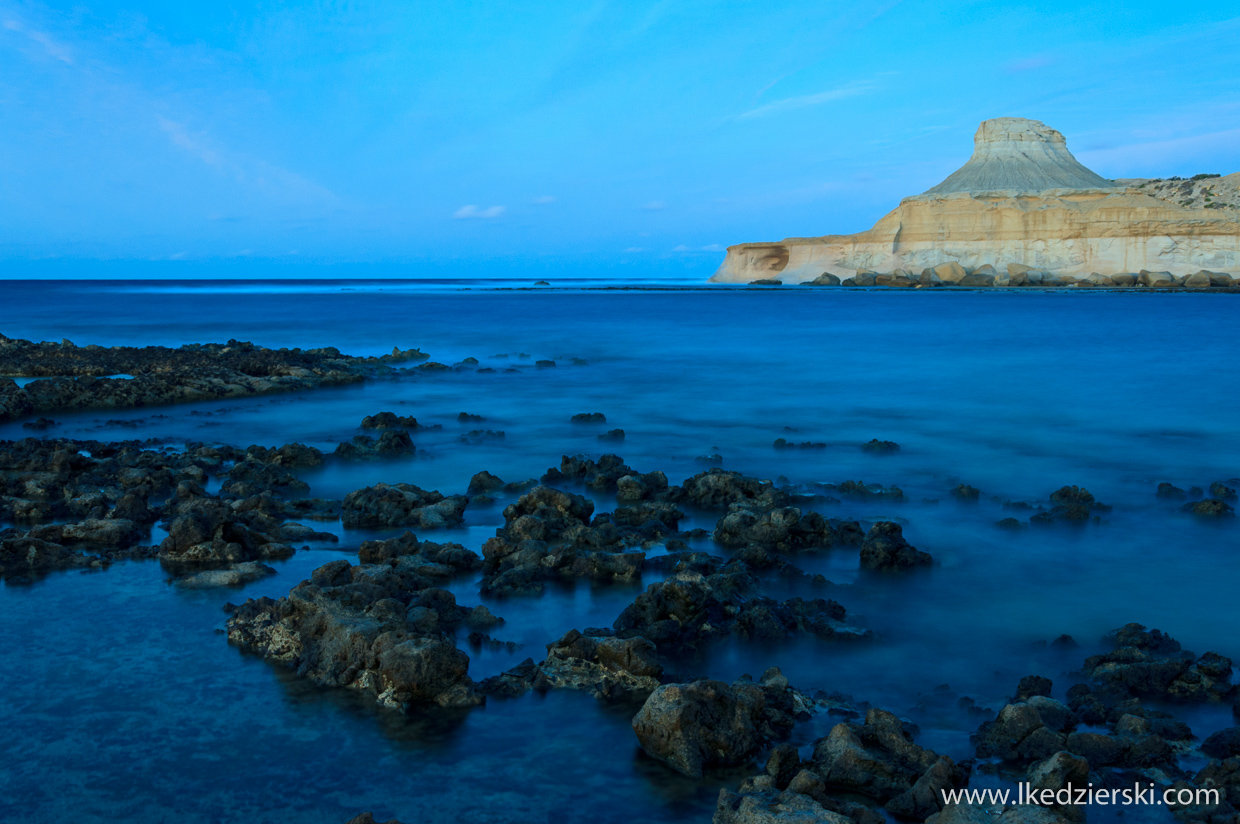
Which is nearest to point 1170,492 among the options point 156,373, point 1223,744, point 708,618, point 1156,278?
point 1223,744

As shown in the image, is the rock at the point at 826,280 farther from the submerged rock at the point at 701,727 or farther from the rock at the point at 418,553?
the submerged rock at the point at 701,727

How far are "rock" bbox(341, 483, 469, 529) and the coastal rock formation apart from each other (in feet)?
224

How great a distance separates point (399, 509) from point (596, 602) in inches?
108

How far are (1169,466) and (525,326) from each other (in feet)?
114

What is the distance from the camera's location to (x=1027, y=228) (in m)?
70.4

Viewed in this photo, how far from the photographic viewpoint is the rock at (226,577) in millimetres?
6863

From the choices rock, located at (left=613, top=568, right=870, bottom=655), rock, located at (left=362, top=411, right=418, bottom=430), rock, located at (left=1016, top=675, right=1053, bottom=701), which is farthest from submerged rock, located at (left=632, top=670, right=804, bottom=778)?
rock, located at (left=362, top=411, right=418, bottom=430)

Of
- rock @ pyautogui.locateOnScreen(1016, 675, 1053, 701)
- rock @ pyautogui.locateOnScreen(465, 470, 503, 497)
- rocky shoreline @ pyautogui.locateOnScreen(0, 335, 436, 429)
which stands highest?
rocky shoreline @ pyautogui.locateOnScreen(0, 335, 436, 429)

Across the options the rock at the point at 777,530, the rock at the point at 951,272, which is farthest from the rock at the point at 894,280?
the rock at the point at 777,530

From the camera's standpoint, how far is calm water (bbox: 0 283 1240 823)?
435 cm

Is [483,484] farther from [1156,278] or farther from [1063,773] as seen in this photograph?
[1156,278]

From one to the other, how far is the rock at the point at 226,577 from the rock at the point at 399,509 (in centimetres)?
140

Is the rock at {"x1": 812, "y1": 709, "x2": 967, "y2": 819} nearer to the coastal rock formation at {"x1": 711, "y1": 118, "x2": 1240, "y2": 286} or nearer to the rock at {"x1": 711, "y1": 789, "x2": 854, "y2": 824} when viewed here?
the rock at {"x1": 711, "y1": 789, "x2": 854, "y2": 824}

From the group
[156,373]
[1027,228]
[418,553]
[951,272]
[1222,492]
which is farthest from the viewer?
[951,272]
